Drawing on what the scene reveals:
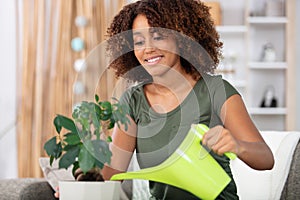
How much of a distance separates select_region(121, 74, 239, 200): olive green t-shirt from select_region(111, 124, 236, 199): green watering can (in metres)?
0.28

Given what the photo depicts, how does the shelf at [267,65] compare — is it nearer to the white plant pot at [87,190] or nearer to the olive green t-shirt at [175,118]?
the olive green t-shirt at [175,118]

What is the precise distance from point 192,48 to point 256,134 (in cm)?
27

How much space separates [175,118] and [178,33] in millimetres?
231

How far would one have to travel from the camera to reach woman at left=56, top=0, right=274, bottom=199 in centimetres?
156

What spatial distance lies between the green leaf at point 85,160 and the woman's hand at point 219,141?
235mm

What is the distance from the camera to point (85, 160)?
1.30m

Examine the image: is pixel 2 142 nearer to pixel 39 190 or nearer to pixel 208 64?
pixel 39 190

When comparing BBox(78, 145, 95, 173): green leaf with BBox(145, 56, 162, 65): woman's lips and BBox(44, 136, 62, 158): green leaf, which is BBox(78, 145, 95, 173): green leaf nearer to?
BBox(44, 136, 62, 158): green leaf

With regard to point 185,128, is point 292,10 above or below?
above

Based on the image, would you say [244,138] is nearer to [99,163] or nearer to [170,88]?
[170,88]

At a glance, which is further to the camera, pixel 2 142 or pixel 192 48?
pixel 2 142

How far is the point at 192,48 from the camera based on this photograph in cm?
161

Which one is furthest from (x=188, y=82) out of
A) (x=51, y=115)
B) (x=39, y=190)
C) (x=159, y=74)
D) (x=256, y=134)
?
(x=51, y=115)

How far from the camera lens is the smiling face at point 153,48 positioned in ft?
5.04
